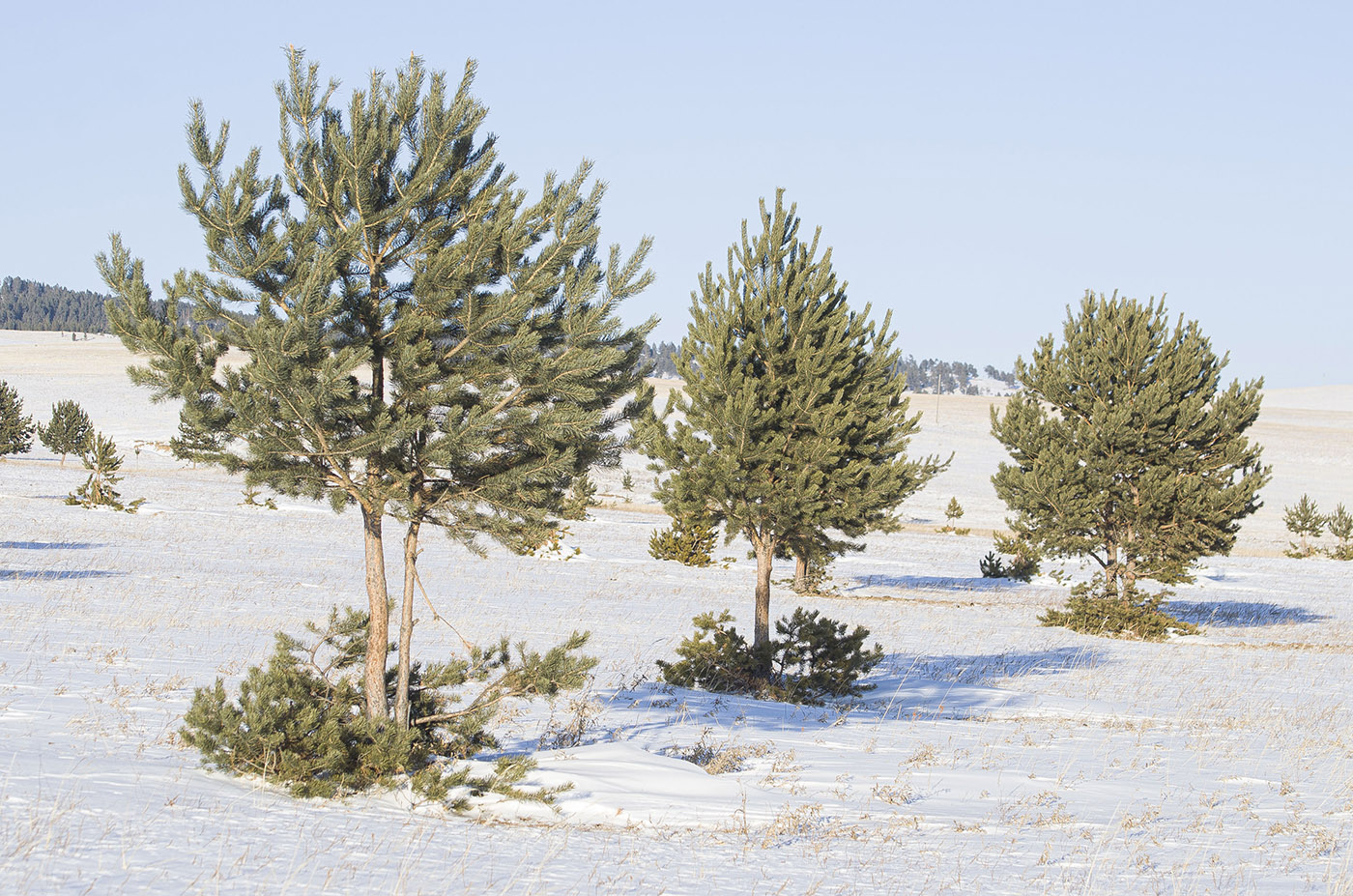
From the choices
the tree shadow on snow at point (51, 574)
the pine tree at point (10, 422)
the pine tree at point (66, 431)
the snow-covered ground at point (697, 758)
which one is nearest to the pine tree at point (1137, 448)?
the snow-covered ground at point (697, 758)

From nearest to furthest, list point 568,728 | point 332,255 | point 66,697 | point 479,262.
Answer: point 332,255
point 479,262
point 66,697
point 568,728

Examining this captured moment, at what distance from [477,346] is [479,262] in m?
0.62

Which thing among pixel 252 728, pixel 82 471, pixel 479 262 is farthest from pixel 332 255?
pixel 82 471

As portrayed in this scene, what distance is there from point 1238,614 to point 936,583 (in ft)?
27.8

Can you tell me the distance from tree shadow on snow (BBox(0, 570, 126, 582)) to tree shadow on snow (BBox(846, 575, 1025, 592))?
19.6m

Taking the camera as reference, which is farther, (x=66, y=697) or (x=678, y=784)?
(x=66, y=697)

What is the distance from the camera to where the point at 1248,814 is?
7504mm

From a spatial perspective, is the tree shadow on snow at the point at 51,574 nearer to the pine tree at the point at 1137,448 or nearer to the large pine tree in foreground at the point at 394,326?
the large pine tree in foreground at the point at 394,326

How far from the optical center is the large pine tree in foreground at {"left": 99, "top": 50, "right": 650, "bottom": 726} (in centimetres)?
649

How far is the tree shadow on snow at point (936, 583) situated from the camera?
100ft

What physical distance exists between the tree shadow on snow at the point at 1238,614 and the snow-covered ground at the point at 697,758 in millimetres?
217

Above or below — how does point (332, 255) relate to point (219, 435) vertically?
above

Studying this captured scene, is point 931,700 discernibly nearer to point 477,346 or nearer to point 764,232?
point 764,232

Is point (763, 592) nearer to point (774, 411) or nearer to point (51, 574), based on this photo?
point (774, 411)
